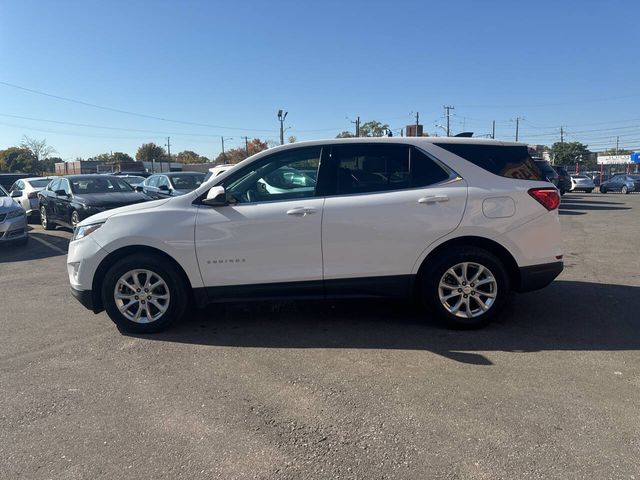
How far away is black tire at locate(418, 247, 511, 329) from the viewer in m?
4.54

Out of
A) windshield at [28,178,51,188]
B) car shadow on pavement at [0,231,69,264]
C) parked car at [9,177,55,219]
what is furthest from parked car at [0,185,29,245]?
windshield at [28,178,51,188]

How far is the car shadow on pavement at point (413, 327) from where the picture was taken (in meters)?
4.34

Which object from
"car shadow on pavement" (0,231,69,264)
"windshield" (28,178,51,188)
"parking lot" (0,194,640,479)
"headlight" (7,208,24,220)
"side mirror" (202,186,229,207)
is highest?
"windshield" (28,178,51,188)

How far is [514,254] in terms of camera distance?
4594 mm

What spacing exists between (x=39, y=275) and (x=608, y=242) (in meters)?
10.7

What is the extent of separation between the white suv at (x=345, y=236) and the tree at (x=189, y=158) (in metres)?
131

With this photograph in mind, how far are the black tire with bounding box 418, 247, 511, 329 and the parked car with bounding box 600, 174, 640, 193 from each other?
33.9m

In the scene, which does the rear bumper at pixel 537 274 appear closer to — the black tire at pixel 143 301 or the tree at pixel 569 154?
the black tire at pixel 143 301

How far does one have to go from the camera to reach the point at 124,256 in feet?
15.3

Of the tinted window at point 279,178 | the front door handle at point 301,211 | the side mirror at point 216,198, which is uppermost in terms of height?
the tinted window at point 279,178

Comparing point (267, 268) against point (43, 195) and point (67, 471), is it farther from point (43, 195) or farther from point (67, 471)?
point (43, 195)

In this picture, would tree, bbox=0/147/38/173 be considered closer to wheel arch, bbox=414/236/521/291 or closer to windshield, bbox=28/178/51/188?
windshield, bbox=28/178/51/188

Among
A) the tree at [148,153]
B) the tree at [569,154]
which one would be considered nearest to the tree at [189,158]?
the tree at [148,153]

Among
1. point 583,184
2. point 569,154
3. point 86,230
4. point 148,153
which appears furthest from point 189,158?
point 86,230
